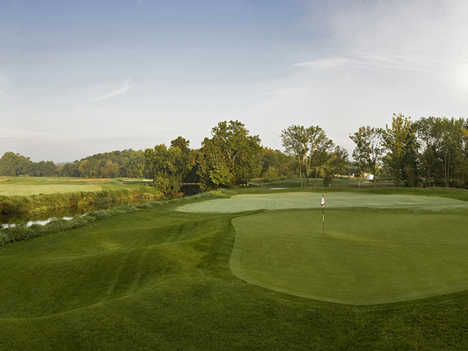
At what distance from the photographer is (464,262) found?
6.54 meters

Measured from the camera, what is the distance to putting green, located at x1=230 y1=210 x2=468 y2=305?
525 cm

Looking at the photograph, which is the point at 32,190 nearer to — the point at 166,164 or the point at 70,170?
the point at 166,164

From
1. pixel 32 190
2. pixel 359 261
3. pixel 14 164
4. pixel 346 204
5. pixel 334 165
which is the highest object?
pixel 14 164

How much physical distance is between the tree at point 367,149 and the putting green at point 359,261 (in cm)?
3992

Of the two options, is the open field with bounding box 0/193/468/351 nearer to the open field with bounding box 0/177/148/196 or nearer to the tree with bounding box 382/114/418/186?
the tree with bounding box 382/114/418/186

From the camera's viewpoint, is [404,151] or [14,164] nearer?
[404,151]

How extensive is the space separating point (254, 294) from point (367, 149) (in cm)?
4934

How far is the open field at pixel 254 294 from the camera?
3695 mm

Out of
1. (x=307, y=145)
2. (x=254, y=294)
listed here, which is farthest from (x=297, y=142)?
(x=254, y=294)

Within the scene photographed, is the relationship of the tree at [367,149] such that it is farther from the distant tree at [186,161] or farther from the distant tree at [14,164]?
the distant tree at [14,164]

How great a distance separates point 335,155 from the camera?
6031cm

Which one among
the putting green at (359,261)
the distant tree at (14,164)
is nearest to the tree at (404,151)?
the putting green at (359,261)

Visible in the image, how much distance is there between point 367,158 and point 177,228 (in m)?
43.7

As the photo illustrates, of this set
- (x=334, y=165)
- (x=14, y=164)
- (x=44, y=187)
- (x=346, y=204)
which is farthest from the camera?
(x=14, y=164)
